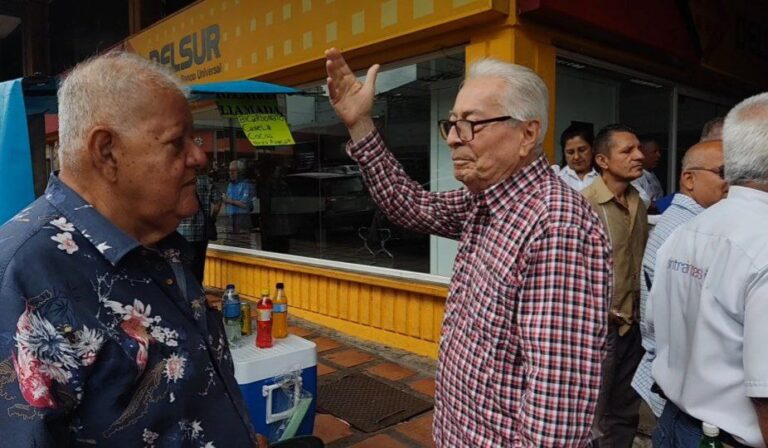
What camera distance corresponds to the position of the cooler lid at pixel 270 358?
249 centimetres

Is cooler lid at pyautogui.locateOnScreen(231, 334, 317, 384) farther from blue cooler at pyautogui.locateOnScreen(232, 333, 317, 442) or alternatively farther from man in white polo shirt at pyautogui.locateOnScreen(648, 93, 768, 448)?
man in white polo shirt at pyautogui.locateOnScreen(648, 93, 768, 448)

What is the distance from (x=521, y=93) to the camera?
136cm

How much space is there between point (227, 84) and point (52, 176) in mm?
2587

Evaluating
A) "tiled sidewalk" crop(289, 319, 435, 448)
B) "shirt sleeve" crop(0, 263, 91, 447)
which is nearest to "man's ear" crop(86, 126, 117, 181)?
"shirt sleeve" crop(0, 263, 91, 447)

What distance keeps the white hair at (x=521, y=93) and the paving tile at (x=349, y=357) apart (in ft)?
10.6

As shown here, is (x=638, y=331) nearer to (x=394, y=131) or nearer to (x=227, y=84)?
(x=394, y=131)

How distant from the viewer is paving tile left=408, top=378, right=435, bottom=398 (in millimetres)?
3715

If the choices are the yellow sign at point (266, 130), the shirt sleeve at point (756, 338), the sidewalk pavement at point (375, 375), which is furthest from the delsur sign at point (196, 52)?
the shirt sleeve at point (756, 338)

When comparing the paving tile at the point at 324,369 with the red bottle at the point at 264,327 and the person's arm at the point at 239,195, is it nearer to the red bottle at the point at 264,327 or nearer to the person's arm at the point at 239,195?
the red bottle at the point at 264,327

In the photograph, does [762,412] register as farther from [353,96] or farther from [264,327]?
[264,327]

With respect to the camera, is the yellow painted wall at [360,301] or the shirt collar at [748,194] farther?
the yellow painted wall at [360,301]

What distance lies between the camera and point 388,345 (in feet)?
15.0

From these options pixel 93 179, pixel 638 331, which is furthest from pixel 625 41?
pixel 93 179

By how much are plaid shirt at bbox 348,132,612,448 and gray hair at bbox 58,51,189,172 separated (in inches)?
34.9
